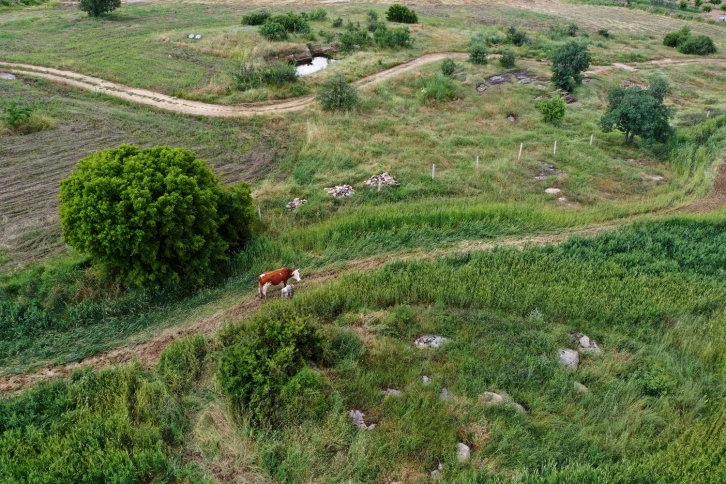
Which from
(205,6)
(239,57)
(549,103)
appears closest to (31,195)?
(239,57)

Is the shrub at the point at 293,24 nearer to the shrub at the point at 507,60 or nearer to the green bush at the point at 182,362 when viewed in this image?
the shrub at the point at 507,60

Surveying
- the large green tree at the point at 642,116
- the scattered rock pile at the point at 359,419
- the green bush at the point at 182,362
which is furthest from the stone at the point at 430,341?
the large green tree at the point at 642,116

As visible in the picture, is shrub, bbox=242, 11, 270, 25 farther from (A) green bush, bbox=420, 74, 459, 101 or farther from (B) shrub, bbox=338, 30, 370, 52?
(A) green bush, bbox=420, 74, 459, 101

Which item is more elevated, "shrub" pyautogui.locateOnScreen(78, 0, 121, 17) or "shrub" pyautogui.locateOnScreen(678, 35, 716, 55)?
"shrub" pyautogui.locateOnScreen(78, 0, 121, 17)

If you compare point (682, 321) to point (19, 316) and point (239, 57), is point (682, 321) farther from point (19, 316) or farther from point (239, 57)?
point (239, 57)

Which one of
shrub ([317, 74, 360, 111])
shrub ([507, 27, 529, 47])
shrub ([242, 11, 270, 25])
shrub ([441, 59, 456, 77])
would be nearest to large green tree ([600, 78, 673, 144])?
shrub ([441, 59, 456, 77])

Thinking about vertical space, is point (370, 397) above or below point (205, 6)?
below
